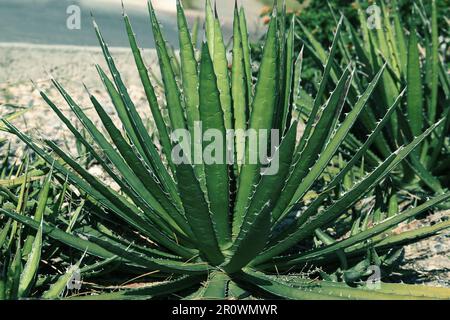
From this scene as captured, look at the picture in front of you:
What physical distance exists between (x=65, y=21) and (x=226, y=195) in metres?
6.55

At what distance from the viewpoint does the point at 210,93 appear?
222 centimetres

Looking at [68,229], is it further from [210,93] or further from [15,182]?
[210,93]

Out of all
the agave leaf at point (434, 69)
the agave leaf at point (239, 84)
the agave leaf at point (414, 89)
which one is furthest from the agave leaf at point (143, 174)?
the agave leaf at point (434, 69)

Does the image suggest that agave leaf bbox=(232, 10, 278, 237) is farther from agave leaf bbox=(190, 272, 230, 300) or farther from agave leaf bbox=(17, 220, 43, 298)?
agave leaf bbox=(17, 220, 43, 298)

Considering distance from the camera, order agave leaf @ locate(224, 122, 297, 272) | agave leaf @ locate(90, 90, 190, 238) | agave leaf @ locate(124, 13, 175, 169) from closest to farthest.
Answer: agave leaf @ locate(224, 122, 297, 272) < agave leaf @ locate(90, 90, 190, 238) < agave leaf @ locate(124, 13, 175, 169)

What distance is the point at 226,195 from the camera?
2391 millimetres

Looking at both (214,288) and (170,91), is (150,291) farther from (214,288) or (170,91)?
(170,91)

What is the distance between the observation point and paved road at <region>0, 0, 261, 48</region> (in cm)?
762

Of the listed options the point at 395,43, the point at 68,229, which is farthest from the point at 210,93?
the point at 395,43

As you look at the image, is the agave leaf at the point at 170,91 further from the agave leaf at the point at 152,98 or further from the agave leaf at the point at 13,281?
the agave leaf at the point at 13,281

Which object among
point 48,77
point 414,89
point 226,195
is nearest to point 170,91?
point 226,195

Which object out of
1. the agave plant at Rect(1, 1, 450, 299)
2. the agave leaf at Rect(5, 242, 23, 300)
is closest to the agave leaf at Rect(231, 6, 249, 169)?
the agave plant at Rect(1, 1, 450, 299)

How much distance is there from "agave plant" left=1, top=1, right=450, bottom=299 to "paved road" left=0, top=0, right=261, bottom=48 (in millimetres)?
4762
